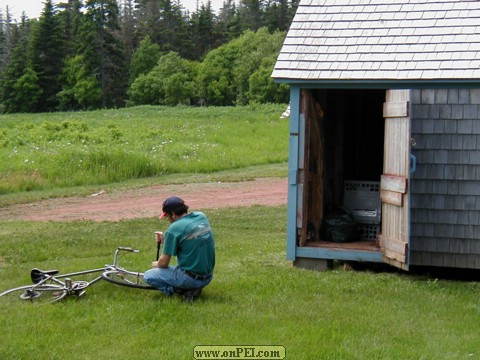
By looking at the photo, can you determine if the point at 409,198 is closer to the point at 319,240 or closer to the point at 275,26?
the point at 319,240

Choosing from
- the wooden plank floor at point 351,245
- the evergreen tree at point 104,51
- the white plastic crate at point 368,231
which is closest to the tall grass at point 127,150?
the white plastic crate at point 368,231

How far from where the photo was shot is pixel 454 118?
920 centimetres

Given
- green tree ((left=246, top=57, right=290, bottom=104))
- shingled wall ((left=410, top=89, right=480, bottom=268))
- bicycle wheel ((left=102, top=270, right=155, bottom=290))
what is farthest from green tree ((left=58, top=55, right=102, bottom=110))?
bicycle wheel ((left=102, top=270, right=155, bottom=290))

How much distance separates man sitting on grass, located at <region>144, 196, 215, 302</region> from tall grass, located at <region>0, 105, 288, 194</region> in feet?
41.9

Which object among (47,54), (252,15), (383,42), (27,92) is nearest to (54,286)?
(383,42)

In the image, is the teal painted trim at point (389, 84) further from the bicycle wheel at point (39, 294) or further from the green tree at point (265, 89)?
the green tree at point (265, 89)

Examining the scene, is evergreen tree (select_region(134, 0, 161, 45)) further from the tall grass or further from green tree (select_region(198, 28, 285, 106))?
the tall grass

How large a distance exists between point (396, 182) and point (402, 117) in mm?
721

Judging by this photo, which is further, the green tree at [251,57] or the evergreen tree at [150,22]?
the evergreen tree at [150,22]

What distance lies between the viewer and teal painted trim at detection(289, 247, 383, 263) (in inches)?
373

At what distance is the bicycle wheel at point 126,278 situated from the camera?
26.1 feet

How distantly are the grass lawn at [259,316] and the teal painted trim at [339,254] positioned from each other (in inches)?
7.3

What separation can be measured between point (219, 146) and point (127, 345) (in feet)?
69.6

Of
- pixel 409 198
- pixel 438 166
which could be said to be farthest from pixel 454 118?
pixel 409 198
